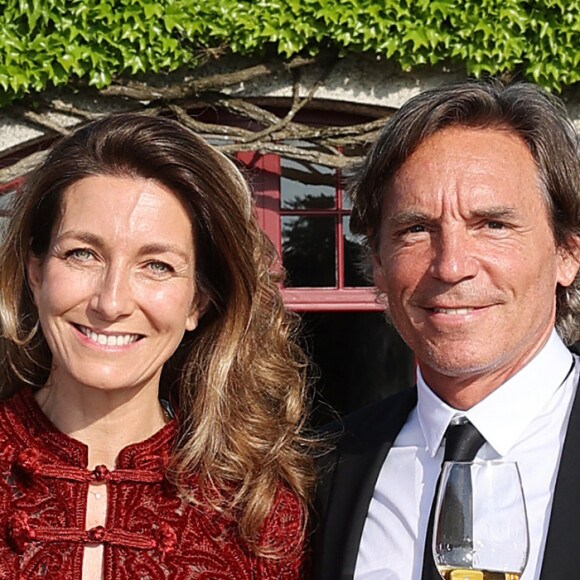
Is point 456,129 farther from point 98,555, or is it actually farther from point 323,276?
point 323,276

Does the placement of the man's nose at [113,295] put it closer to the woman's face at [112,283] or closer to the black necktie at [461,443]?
the woman's face at [112,283]

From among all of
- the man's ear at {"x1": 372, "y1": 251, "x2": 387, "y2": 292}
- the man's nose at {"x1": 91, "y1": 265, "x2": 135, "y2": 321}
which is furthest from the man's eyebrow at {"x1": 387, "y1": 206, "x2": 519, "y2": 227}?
the man's nose at {"x1": 91, "y1": 265, "x2": 135, "y2": 321}

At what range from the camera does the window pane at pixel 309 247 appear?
204 inches

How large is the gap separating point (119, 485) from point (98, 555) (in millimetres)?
175

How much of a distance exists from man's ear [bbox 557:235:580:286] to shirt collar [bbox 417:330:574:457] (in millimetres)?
Result: 153

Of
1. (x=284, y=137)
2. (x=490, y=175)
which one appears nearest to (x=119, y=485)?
(x=490, y=175)

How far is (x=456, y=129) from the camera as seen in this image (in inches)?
105

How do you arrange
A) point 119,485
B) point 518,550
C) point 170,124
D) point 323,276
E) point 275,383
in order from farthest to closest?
point 323,276 → point 275,383 → point 170,124 → point 119,485 → point 518,550

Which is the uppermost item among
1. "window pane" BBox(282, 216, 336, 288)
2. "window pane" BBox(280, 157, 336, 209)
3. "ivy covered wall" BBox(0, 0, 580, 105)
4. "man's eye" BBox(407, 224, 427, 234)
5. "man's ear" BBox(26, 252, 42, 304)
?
"ivy covered wall" BBox(0, 0, 580, 105)

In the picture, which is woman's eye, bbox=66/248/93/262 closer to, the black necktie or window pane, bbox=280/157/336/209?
the black necktie

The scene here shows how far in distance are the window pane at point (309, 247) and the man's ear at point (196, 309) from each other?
240cm

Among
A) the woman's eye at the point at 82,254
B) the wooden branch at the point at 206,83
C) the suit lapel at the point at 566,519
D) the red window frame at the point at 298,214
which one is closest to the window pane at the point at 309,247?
the red window frame at the point at 298,214

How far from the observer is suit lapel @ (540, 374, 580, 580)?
214cm

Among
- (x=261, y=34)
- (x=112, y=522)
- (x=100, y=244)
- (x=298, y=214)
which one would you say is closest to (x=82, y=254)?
(x=100, y=244)
